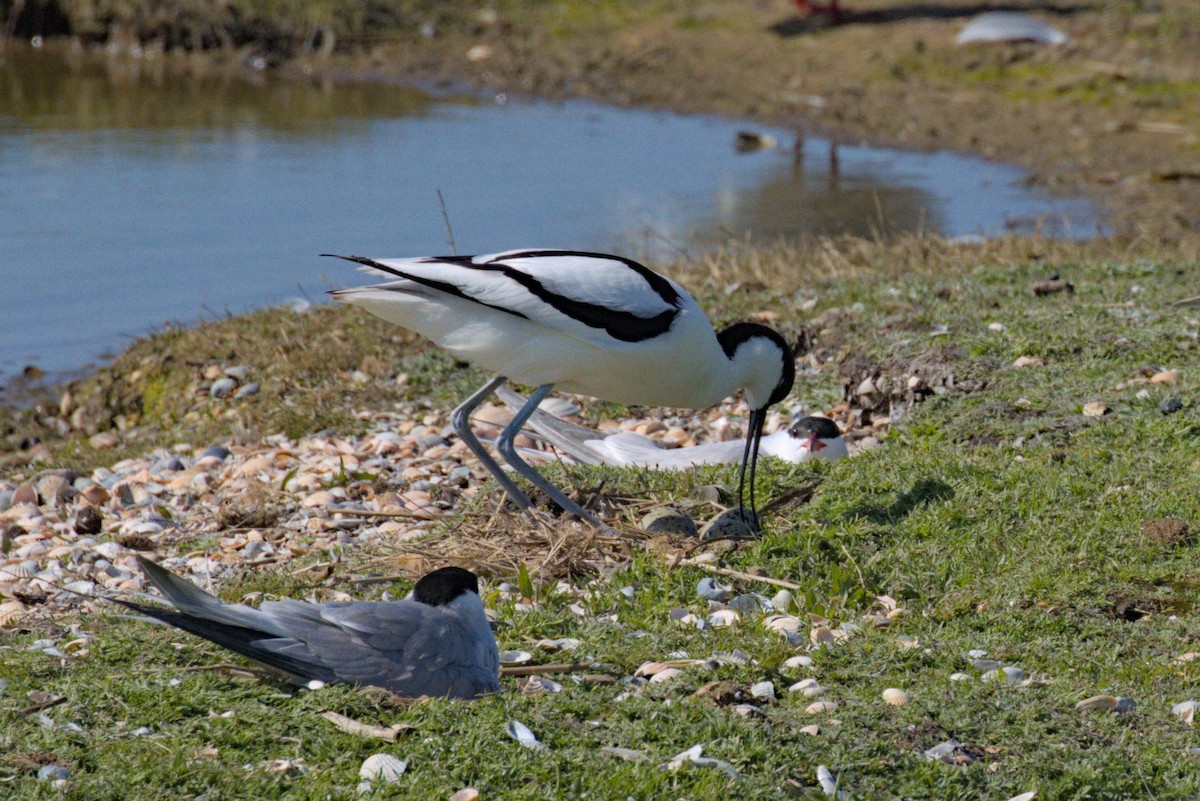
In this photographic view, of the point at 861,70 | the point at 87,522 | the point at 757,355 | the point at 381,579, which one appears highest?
the point at 757,355

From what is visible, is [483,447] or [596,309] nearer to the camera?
[596,309]

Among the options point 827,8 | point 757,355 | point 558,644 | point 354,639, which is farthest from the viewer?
point 827,8

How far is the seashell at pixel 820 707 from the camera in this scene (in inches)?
154

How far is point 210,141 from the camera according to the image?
647 inches

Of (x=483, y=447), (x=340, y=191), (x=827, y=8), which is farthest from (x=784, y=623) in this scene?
(x=827, y=8)

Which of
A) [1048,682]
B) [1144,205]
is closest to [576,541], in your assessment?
[1048,682]

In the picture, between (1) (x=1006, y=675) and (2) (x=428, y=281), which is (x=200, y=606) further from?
(1) (x=1006, y=675)

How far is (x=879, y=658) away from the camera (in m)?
4.27

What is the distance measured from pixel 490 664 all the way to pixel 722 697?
25.8 inches

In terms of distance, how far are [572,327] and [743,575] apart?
1.08m

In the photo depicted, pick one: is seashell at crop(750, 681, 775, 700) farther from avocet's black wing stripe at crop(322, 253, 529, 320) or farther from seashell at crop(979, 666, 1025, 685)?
avocet's black wing stripe at crop(322, 253, 529, 320)

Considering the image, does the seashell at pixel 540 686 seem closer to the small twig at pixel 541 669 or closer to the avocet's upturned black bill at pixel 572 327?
the small twig at pixel 541 669

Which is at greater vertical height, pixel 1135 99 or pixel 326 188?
pixel 1135 99

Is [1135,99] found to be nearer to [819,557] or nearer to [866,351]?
[866,351]
